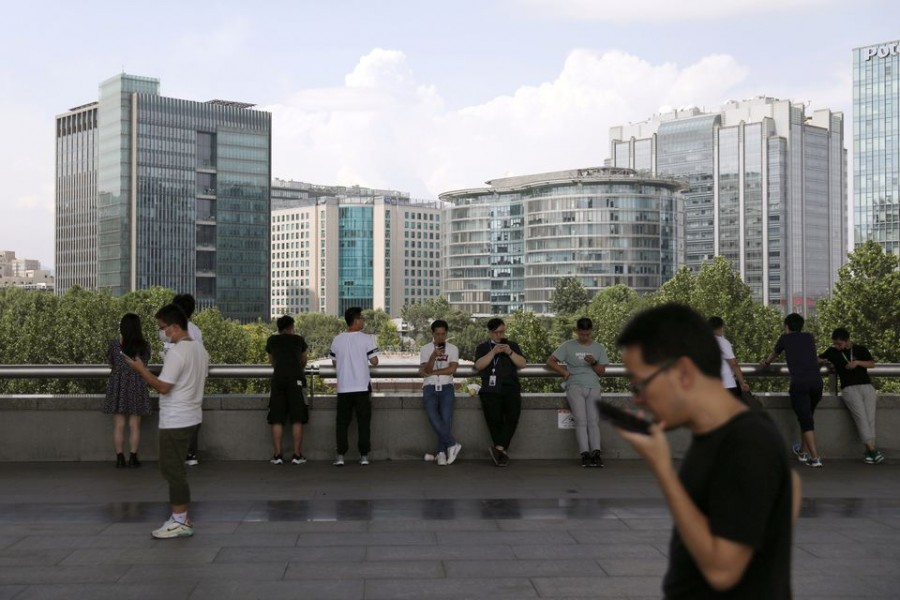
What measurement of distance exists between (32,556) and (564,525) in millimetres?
4175

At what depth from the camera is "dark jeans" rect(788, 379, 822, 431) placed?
12664mm

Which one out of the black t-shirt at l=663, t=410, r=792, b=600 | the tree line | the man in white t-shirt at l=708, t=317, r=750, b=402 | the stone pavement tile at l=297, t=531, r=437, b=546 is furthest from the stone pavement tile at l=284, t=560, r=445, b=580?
the tree line

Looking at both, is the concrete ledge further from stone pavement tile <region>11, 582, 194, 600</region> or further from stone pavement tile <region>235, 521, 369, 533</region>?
stone pavement tile <region>11, 582, 194, 600</region>

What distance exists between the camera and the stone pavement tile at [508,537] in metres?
8.19

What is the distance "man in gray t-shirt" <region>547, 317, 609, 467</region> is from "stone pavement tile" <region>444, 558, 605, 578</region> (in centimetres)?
522

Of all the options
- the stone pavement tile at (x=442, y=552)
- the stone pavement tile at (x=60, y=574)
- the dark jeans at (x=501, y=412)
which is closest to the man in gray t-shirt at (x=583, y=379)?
the dark jeans at (x=501, y=412)

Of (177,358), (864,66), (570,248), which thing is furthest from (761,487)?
(570,248)

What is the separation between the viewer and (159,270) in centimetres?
16400

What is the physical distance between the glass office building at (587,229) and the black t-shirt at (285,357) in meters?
167

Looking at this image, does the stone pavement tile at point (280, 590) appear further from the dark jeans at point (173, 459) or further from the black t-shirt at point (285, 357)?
the black t-shirt at point (285, 357)

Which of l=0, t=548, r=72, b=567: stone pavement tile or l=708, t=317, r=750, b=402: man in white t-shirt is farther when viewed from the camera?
l=708, t=317, r=750, b=402: man in white t-shirt

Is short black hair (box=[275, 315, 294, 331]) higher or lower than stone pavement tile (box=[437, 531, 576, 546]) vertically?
higher

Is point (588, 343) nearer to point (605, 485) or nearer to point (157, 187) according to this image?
point (605, 485)

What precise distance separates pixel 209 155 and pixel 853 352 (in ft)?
526
